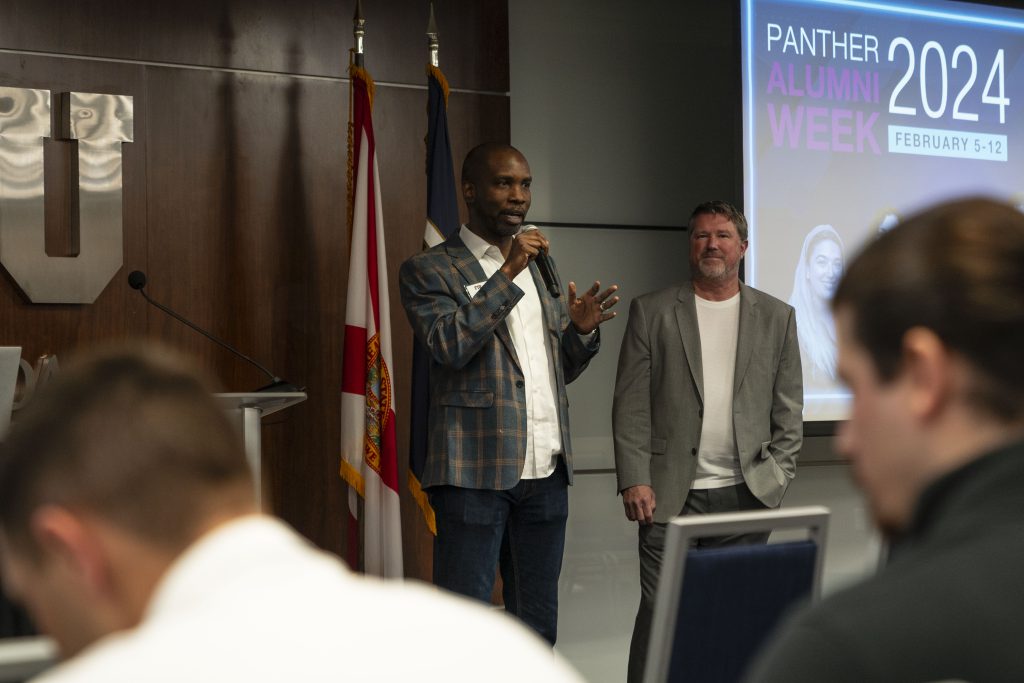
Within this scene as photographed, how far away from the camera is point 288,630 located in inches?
28.0

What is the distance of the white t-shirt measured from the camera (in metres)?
3.97

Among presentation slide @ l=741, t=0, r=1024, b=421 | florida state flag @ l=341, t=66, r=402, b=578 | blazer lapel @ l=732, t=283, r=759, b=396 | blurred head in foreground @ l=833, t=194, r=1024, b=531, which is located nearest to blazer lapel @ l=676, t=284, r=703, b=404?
blazer lapel @ l=732, t=283, r=759, b=396

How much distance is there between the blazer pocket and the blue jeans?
25cm

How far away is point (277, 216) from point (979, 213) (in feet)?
12.6

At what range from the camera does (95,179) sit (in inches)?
167

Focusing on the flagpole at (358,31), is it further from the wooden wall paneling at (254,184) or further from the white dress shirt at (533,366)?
the white dress shirt at (533,366)

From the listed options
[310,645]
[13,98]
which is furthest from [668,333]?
[310,645]

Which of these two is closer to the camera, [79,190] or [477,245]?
[477,245]

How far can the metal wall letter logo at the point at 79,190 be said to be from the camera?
411 centimetres

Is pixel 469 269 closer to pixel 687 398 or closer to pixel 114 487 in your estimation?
pixel 687 398

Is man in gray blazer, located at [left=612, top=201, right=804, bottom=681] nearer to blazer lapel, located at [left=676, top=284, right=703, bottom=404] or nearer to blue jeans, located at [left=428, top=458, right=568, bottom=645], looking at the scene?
blazer lapel, located at [left=676, top=284, right=703, bottom=404]

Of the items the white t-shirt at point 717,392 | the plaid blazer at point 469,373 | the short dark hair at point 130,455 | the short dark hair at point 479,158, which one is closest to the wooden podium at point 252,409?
the plaid blazer at point 469,373

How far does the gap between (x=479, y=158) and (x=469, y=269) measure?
1.26 feet

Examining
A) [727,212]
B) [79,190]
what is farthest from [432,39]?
[79,190]
